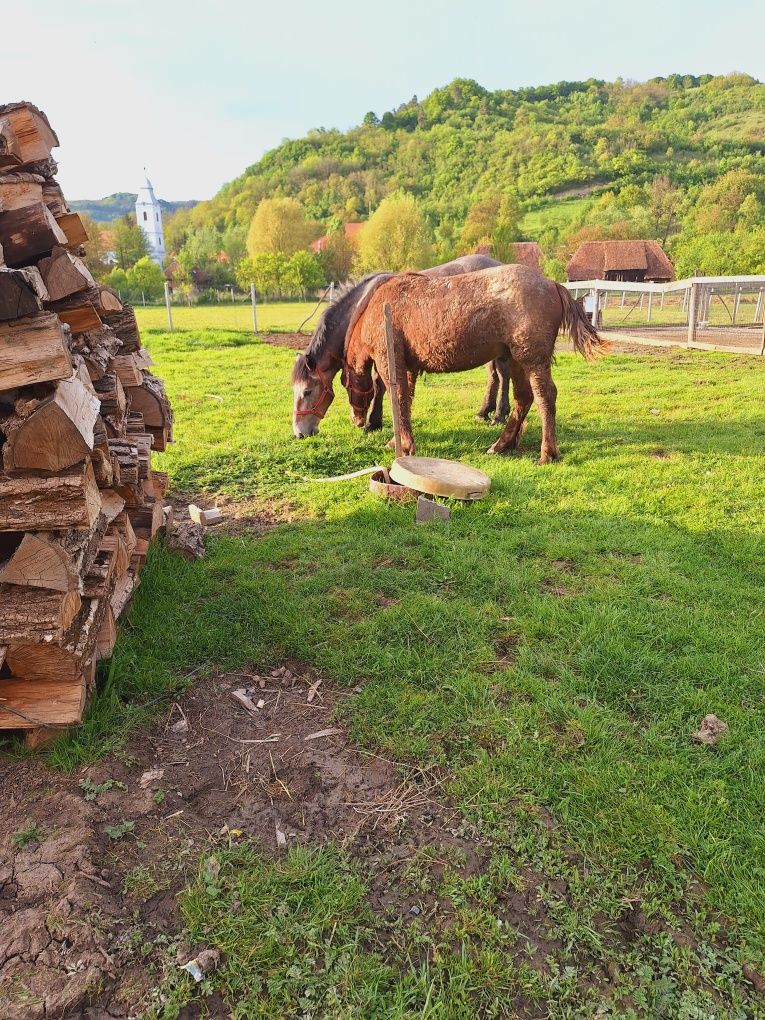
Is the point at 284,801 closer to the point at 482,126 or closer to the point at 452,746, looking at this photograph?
the point at 452,746

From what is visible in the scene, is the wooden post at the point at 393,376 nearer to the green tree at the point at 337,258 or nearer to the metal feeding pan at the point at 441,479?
the metal feeding pan at the point at 441,479

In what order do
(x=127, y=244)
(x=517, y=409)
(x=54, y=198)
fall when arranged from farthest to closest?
(x=127, y=244) < (x=517, y=409) < (x=54, y=198)

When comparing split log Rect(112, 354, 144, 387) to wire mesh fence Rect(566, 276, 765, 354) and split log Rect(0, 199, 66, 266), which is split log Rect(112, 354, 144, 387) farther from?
wire mesh fence Rect(566, 276, 765, 354)

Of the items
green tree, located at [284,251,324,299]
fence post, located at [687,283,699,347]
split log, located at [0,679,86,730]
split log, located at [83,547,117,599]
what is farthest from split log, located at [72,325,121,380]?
green tree, located at [284,251,324,299]

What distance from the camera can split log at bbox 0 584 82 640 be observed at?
102 inches

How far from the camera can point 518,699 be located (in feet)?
10.1

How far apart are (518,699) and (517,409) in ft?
15.3

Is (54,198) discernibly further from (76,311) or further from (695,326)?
(695,326)

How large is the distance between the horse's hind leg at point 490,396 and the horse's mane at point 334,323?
2333mm

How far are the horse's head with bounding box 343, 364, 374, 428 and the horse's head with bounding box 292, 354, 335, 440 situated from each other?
30 centimetres

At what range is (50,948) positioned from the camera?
1.90 m

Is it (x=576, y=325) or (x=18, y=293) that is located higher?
(x=18, y=293)

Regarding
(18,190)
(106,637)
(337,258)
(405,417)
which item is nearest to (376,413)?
(405,417)

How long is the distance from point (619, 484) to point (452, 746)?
4.18m
